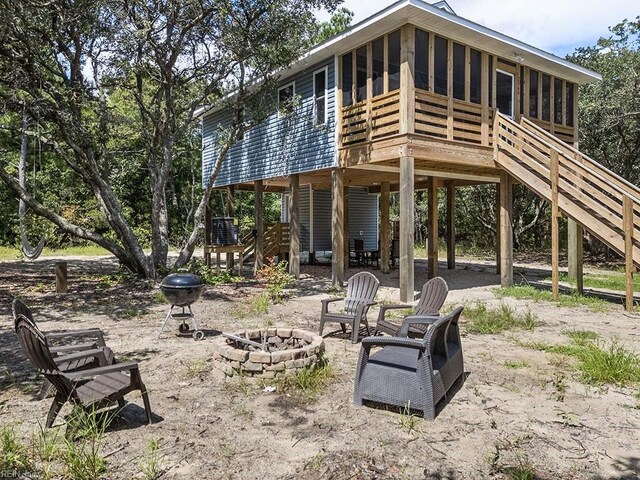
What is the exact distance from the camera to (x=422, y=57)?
10.1 metres

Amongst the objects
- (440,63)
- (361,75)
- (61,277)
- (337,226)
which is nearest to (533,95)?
(440,63)

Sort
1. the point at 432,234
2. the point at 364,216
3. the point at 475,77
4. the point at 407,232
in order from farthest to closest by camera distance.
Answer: the point at 364,216 < the point at 432,234 < the point at 475,77 < the point at 407,232

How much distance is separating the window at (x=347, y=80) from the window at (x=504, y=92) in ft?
12.2

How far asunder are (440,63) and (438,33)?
112cm

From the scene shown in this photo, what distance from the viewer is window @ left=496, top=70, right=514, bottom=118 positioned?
11471 millimetres

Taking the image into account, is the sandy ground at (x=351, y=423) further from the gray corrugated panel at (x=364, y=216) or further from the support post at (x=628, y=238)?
the gray corrugated panel at (x=364, y=216)

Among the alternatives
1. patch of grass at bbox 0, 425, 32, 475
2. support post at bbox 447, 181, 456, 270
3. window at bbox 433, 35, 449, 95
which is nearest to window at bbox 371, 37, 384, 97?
window at bbox 433, 35, 449, 95

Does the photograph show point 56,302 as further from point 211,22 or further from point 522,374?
point 522,374

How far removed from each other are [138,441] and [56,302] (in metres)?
7.08

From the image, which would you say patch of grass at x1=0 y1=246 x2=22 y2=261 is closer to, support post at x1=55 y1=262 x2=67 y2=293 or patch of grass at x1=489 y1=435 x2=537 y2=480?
support post at x1=55 y1=262 x2=67 y2=293

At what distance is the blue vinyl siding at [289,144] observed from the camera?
11367 millimetres

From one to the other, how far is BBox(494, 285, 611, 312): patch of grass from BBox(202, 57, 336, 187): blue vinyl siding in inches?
198

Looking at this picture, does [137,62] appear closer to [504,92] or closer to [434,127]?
[434,127]

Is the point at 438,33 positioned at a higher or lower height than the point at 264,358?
higher
